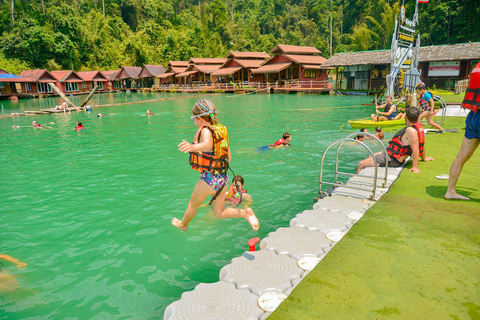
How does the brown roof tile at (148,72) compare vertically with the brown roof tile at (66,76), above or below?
above

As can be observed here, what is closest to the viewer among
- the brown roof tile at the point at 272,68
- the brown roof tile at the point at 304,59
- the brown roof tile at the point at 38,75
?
the brown roof tile at the point at 272,68

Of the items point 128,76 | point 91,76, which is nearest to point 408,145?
point 91,76

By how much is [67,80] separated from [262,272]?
221 ft

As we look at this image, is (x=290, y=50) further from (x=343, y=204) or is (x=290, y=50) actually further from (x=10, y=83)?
(x=343, y=204)

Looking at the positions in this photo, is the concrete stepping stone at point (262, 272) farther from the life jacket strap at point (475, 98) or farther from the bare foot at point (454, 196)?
the life jacket strap at point (475, 98)

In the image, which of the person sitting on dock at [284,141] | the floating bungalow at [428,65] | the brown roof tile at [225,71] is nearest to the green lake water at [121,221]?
the person sitting on dock at [284,141]

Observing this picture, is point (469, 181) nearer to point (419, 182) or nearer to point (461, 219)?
point (419, 182)

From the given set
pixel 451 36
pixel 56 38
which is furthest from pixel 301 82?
pixel 56 38

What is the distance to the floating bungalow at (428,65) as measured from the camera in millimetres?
34438

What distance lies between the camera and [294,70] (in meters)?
53.7

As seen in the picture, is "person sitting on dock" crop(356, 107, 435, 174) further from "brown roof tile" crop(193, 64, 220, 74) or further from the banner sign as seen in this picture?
"brown roof tile" crop(193, 64, 220, 74)

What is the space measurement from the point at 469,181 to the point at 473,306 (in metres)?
4.37

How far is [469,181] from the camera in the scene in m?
6.53

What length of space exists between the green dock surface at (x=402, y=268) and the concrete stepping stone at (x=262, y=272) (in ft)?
0.65
